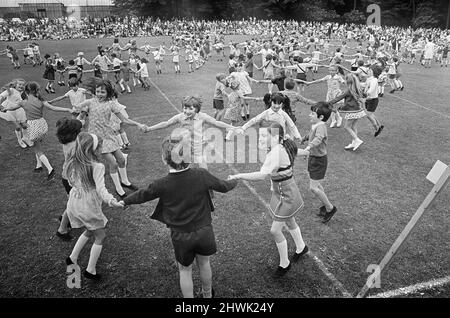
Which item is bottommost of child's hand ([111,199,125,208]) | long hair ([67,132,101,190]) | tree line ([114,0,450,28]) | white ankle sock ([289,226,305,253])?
white ankle sock ([289,226,305,253])

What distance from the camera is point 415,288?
15.1ft

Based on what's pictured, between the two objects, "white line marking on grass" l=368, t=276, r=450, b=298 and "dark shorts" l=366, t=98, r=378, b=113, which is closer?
"white line marking on grass" l=368, t=276, r=450, b=298

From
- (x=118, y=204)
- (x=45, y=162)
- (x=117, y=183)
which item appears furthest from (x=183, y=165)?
(x=45, y=162)

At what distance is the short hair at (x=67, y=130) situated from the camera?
4.78m

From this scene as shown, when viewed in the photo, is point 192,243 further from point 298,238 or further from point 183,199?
point 298,238

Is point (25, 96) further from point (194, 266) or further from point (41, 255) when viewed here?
point (194, 266)

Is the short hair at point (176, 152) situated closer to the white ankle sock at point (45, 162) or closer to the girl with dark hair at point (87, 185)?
the girl with dark hair at point (87, 185)

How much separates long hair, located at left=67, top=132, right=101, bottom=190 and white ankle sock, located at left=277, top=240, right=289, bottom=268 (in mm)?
2674

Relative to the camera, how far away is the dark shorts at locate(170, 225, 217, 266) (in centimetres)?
356

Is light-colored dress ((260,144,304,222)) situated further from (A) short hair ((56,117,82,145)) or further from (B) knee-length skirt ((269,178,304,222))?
(A) short hair ((56,117,82,145))

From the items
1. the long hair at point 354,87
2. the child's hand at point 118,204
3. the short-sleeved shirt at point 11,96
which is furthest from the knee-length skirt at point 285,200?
the short-sleeved shirt at point 11,96

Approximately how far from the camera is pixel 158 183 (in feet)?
11.3

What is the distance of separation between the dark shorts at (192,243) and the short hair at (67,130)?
2317 millimetres

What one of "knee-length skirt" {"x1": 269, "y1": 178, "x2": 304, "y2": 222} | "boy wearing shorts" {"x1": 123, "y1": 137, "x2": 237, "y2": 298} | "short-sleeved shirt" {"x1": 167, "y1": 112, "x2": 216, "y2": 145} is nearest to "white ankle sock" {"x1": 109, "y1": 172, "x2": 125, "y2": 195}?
"short-sleeved shirt" {"x1": 167, "y1": 112, "x2": 216, "y2": 145}
